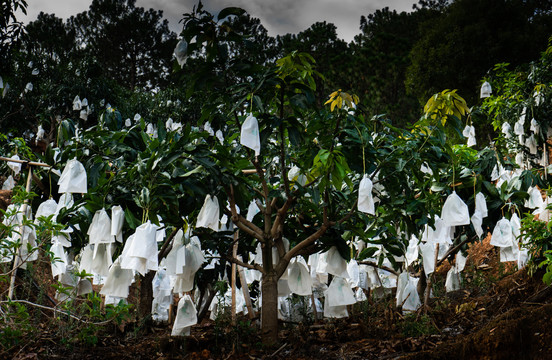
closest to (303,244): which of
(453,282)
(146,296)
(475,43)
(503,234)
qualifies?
(503,234)

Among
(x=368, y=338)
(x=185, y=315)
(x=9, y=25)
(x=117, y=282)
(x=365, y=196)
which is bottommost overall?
(x=368, y=338)

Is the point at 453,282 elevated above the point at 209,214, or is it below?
below

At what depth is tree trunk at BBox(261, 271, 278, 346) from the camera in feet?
9.38

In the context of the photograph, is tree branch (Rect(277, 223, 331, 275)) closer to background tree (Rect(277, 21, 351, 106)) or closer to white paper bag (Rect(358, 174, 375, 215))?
white paper bag (Rect(358, 174, 375, 215))

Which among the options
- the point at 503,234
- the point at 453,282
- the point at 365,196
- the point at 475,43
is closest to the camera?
the point at 365,196

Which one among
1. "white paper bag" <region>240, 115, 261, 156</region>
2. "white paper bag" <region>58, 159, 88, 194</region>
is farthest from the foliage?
"white paper bag" <region>58, 159, 88, 194</region>

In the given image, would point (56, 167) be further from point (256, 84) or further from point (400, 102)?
point (400, 102)

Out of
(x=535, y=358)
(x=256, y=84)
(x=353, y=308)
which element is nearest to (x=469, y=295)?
(x=353, y=308)

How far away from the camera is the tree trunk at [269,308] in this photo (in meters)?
2.86

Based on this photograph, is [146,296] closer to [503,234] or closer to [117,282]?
[117,282]

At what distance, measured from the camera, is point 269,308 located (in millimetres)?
2875

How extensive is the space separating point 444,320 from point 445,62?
7.41 m

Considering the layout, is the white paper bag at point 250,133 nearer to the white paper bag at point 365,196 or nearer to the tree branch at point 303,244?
the white paper bag at point 365,196

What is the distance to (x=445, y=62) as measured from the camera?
9914 mm
